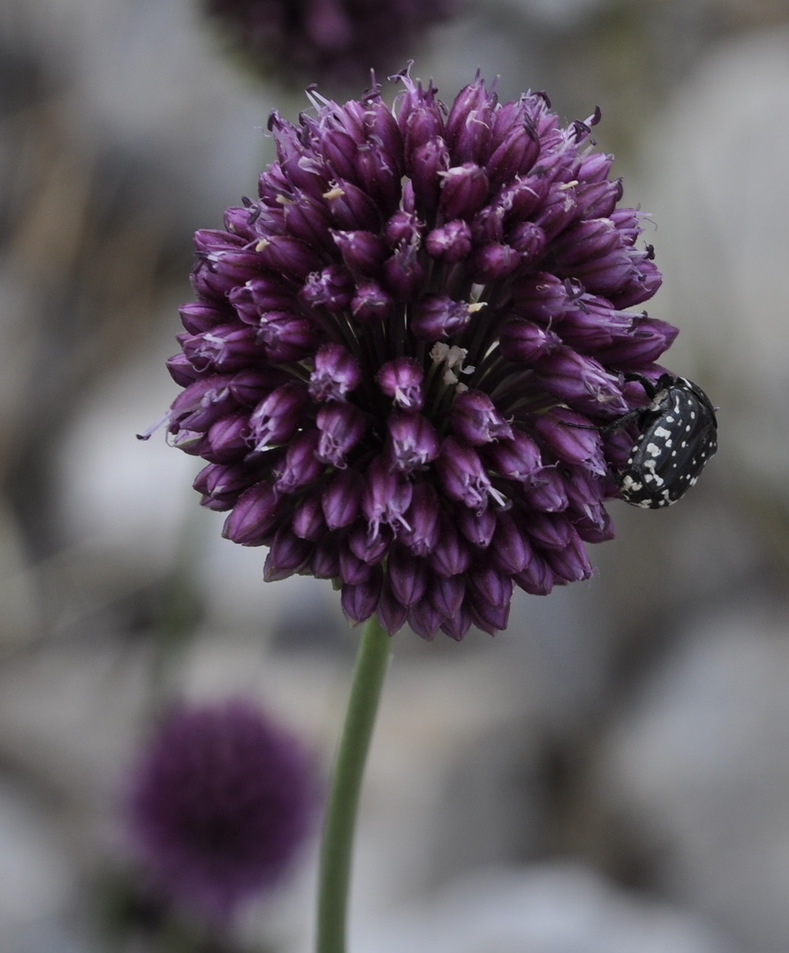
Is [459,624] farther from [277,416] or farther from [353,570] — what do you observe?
[277,416]

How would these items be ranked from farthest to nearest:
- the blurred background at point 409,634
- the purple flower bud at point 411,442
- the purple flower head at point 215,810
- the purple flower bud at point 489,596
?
the blurred background at point 409,634
the purple flower head at point 215,810
the purple flower bud at point 489,596
the purple flower bud at point 411,442

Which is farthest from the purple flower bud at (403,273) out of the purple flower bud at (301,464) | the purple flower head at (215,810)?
the purple flower head at (215,810)

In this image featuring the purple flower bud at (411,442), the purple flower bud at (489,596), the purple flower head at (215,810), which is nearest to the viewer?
the purple flower bud at (411,442)

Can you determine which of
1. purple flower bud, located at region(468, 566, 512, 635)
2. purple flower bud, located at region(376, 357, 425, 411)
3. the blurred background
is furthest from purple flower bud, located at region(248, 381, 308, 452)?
the blurred background

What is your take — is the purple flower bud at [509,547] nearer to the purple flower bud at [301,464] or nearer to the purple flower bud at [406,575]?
the purple flower bud at [406,575]

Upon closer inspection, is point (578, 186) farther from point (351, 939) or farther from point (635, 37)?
point (635, 37)

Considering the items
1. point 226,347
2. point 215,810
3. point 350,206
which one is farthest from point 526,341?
point 215,810

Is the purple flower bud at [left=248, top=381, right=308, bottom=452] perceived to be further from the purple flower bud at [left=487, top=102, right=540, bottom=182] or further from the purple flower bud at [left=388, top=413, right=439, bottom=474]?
the purple flower bud at [left=487, top=102, right=540, bottom=182]
